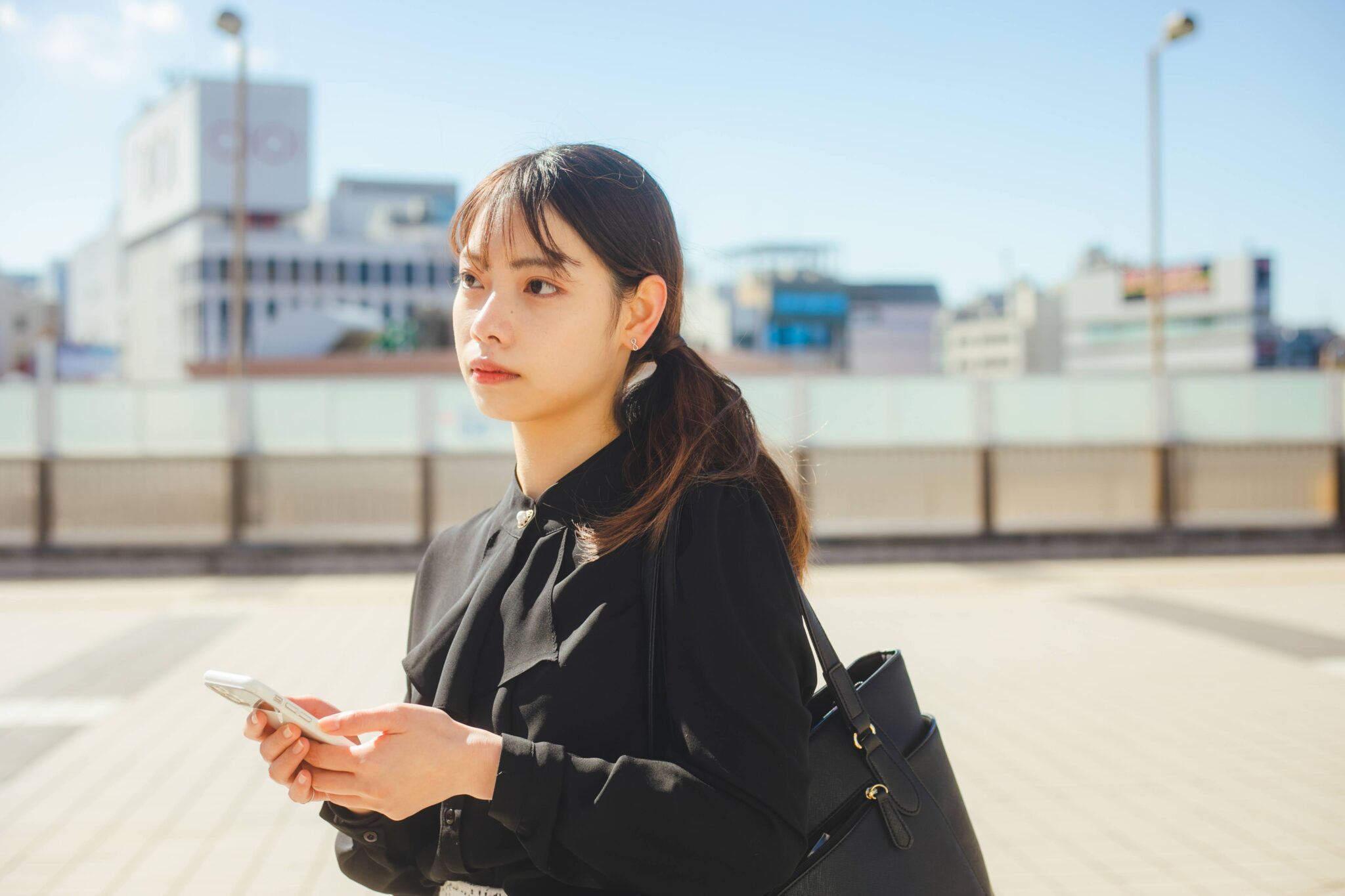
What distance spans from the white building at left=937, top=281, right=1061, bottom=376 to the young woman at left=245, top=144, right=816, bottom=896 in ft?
446

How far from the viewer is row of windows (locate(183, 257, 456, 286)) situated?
9594 cm

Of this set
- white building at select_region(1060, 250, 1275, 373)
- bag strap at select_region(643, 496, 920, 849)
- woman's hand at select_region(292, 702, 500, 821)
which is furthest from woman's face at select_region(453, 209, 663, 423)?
white building at select_region(1060, 250, 1275, 373)

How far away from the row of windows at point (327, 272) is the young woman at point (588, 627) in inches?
3838

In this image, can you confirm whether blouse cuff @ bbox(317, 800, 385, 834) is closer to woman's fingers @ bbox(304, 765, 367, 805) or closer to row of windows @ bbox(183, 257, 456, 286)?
woman's fingers @ bbox(304, 765, 367, 805)

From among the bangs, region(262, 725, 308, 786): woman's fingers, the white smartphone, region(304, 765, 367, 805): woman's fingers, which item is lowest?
region(304, 765, 367, 805): woman's fingers

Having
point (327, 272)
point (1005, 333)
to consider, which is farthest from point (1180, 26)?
point (1005, 333)

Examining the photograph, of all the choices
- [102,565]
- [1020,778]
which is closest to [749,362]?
[102,565]

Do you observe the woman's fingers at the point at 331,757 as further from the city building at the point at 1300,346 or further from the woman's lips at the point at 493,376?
the city building at the point at 1300,346

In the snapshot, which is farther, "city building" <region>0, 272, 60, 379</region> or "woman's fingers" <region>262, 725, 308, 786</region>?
"city building" <region>0, 272, 60, 379</region>

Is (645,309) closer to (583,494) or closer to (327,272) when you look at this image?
(583,494)

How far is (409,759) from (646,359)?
682mm

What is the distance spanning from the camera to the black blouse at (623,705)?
129 cm

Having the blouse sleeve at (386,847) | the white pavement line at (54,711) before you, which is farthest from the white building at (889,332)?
the blouse sleeve at (386,847)

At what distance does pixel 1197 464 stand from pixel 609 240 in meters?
13.4
